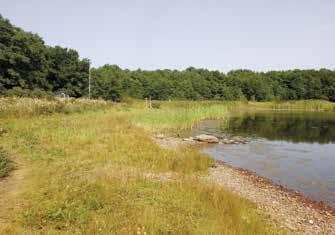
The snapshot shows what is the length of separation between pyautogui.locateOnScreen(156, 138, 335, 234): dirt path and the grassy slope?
0.83 metres

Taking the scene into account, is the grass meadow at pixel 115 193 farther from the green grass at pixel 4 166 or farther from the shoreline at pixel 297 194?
the shoreline at pixel 297 194

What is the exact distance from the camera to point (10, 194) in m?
8.39

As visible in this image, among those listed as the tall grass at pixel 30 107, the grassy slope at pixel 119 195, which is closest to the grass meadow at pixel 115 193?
the grassy slope at pixel 119 195

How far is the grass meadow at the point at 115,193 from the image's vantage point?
266 inches

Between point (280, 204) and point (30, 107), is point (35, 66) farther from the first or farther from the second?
point (280, 204)

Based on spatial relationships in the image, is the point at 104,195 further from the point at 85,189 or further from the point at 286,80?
the point at 286,80

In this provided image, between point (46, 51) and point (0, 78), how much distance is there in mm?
13463

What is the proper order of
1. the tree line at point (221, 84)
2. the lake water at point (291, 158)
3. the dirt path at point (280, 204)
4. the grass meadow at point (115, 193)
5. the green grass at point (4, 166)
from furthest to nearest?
the tree line at point (221, 84) → the lake water at point (291, 158) → the green grass at point (4, 166) → the dirt path at point (280, 204) → the grass meadow at point (115, 193)

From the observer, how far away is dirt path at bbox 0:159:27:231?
6883 mm

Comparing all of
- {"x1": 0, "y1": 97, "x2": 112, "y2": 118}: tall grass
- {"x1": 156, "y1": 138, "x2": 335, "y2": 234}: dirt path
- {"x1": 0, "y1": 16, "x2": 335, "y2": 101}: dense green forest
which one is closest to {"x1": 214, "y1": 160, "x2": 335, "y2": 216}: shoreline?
{"x1": 156, "y1": 138, "x2": 335, "y2": 234}: dirt path

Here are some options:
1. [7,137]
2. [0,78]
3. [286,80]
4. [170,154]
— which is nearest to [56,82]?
[0,78]

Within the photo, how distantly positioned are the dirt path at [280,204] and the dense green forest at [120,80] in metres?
30.1

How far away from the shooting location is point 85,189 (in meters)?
8.45

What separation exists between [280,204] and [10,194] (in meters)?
8.54
